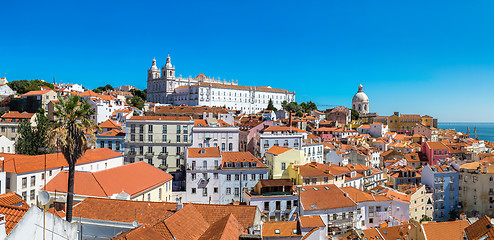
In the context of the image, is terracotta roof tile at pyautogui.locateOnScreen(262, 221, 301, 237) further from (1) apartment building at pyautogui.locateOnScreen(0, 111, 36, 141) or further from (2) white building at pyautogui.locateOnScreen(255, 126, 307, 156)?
(1) apartment building at pyautogui.locateOnScreen(0, 111, 36, 141)

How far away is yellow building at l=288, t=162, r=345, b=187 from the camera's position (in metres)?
38.8

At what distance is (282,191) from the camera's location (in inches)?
1288

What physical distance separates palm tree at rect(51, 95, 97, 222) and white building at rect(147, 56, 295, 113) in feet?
381

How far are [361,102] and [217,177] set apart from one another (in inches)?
5446

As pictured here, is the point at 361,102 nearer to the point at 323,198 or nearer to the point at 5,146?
the point at 323,198

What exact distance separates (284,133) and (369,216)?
17935 mm

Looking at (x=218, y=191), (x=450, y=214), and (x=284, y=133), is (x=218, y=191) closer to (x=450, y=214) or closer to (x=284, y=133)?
(x=284, y=133)

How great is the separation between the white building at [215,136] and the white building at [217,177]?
8.78 meters

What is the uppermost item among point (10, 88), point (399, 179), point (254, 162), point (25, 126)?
point (10, 88)

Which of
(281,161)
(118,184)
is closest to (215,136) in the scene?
(281,161)

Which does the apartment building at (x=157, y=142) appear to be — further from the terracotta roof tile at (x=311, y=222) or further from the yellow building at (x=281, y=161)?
the terracotta roof tile at (x=311, y=222)

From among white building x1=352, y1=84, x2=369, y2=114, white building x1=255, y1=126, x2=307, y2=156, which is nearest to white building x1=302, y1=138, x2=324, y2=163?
white building x1=255, y1=126, x2=307, y2=156

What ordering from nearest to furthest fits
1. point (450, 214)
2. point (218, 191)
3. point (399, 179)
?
point (218, 191) → point (450, 214) → point (399, 179)

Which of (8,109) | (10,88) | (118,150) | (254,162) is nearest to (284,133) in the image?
(254,162)
